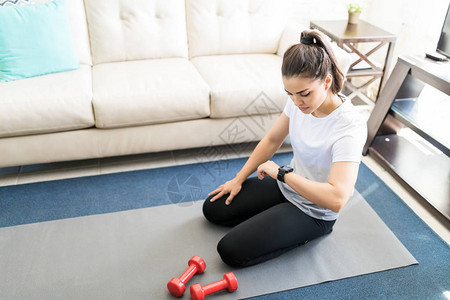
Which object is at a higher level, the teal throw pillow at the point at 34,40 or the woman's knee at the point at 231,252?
the teal throw pillow at the point at 34,40

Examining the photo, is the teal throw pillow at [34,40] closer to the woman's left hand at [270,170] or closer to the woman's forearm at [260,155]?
the woman's forearm at [260,155]

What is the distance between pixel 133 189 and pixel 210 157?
19.9 inches

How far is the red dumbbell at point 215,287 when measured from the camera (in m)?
1.45

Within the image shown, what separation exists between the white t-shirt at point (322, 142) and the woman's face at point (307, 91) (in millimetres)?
116

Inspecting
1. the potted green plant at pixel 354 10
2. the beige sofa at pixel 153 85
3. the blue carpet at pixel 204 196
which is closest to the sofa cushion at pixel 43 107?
the beige sofa at pixel 153 85

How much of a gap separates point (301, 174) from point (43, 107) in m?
1.30

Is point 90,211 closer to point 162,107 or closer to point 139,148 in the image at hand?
point 139,148

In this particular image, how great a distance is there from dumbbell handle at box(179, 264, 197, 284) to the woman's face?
744 mm

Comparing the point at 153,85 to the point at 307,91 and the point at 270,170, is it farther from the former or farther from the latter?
the point at 307,91

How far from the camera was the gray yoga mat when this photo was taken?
5.15 ft

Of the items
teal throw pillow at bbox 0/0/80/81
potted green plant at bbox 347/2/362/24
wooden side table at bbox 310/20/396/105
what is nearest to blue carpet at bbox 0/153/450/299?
teal throw pillow at bbox 0/0/80/81

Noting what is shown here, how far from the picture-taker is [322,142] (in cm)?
150

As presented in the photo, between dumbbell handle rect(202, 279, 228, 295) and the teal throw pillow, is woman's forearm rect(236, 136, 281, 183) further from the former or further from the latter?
the teal throw pillow

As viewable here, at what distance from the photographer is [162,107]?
2117mm
